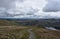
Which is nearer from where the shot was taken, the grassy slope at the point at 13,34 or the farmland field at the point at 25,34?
the grassy slope at the point at 13,34

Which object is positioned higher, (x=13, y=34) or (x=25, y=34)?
(x=13, y=34)

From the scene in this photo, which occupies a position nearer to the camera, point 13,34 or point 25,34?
point 13,34

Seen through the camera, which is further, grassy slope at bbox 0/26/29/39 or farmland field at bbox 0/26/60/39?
farmland field at bbox 0/26/60/39
